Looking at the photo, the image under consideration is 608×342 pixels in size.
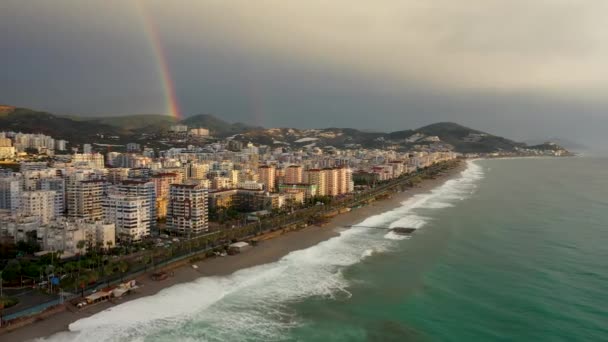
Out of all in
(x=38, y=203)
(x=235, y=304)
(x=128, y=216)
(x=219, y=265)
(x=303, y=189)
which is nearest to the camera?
(x=235, y=304)

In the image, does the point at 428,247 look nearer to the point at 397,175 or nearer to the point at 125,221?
the point at 125,221

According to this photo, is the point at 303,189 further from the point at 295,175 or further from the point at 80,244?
the point at 80,244

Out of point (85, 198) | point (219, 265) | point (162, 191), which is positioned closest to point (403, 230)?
point (219, 265)

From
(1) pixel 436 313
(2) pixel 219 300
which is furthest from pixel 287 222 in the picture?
(1) pixel 436 313

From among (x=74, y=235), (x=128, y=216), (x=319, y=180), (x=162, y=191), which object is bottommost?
(x=74, y=235)

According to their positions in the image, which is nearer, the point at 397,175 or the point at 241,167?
A: the point at 241,167

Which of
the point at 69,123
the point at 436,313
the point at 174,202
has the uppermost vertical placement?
the point at 69,123

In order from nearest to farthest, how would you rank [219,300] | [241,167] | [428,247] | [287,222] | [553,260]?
[219,300] < [553,260] < [428,247] < [287,222] < [241,167]
